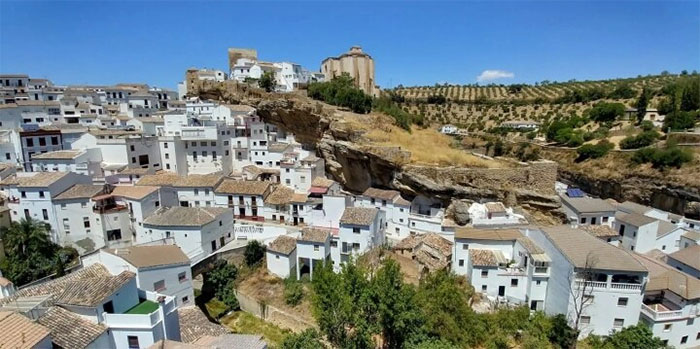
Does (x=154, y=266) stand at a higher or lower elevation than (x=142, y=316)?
lower

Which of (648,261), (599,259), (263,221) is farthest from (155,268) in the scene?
(648,261)

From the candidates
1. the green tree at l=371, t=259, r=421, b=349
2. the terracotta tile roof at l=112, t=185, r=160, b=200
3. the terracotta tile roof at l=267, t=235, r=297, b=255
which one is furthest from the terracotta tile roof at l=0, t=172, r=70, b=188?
the green tree at l=371, t=259, r=421, b=349

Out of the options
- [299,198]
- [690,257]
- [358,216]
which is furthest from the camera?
[299,198]

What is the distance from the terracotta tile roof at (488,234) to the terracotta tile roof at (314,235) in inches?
377

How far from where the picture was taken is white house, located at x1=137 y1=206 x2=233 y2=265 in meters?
25.4

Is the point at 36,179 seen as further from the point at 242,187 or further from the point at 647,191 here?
the point at 647,191

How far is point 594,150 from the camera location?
44688 mm

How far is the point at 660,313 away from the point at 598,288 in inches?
134

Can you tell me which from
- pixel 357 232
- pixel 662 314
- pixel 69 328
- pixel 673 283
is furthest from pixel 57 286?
pixel 673 283

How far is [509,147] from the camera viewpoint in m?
49.8

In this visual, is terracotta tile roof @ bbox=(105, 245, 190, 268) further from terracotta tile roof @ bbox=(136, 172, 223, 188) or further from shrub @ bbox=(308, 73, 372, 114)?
shrub @ bbox=(308, 73, 372, 114)

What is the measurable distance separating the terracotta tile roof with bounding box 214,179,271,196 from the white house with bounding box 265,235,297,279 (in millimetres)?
6988

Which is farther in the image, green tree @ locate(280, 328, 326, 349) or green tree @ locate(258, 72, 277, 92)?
green tree @ locate(258, 72, 277, 92)

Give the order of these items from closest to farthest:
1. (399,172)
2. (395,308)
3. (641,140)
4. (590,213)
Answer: (395,308) < (590,213) < (399,172) < (641,140)
